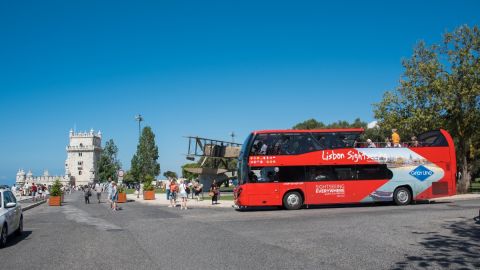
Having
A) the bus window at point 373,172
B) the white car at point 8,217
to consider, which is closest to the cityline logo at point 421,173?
the bus window at point 373,172

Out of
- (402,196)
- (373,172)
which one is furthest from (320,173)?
(402,196)

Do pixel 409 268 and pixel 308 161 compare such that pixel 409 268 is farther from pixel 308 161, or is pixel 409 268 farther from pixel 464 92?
pixel 464 92

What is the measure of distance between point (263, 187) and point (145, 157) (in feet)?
264

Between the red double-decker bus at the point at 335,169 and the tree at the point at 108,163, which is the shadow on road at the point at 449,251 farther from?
the tree at the point at 108,163

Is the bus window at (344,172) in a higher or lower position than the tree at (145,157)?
lower

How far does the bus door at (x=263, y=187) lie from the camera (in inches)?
900

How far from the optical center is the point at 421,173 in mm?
24297

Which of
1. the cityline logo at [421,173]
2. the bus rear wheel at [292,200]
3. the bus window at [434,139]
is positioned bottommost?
the bus rear wheel at [292,200]

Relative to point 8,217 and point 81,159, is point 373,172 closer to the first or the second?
point 8,217

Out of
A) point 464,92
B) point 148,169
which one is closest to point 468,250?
point 464,92

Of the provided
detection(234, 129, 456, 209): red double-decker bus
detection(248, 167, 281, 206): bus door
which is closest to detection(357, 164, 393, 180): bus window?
detection(234, 129, 456, 209): red double-decker bus

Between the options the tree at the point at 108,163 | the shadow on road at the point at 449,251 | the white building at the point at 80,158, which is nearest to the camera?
the shadow on road at the point at 449,251

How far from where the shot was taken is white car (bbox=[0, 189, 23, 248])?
11.7 m

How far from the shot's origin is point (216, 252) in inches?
402
